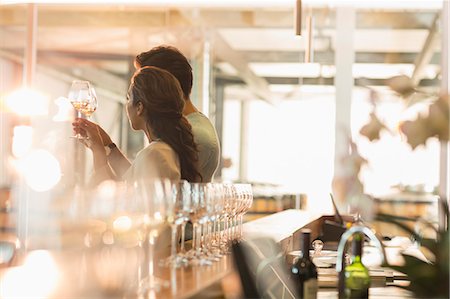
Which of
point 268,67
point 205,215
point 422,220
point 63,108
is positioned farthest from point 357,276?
point 268,67

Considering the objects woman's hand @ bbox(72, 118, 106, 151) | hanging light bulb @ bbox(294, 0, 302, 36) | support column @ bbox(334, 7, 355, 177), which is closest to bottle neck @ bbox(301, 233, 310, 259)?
woman's hand @ bbox(72, 118, 106, 151)

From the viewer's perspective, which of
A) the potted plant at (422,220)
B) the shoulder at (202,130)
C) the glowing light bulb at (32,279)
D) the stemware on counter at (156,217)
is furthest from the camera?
the shoulder at (202,130)

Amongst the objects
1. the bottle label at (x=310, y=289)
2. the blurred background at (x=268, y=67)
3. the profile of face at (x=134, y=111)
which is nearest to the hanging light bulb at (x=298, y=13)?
the profile of face at (x=134, y=111)

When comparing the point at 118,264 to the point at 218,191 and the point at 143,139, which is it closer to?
the point at 218,191

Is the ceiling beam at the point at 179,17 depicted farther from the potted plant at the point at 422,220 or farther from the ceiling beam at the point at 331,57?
the potted plant at the point at 422,220

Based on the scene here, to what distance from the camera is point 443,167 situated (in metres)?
7.63

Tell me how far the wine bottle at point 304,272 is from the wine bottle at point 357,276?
0.11 metres

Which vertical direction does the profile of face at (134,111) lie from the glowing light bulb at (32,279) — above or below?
above

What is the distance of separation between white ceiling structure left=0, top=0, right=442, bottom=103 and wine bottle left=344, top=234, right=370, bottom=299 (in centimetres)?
571

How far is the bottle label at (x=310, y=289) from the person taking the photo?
89.1 inches

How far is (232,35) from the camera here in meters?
7.98

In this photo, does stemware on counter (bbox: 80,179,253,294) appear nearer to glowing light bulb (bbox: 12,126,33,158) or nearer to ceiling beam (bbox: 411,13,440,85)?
glowing light bulb (bbox: 12,126,33,158)

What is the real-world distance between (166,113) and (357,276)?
1244mm

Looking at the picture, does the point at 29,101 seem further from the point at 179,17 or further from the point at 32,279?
the point at 32,279
